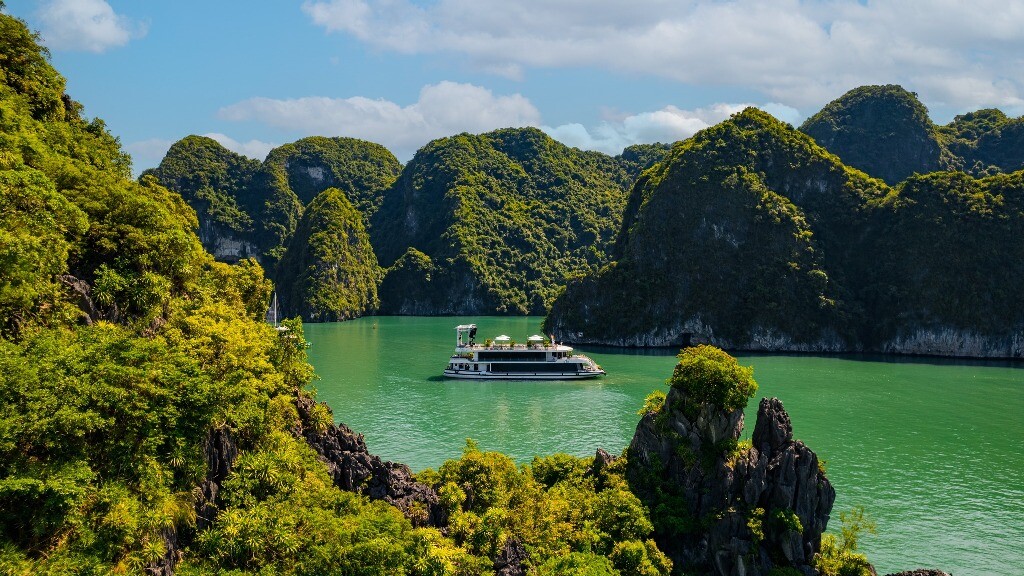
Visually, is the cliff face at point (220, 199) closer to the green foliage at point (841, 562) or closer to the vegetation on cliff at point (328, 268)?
the vegetation on cliff at point (328, 268)

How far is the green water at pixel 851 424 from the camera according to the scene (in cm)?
2833

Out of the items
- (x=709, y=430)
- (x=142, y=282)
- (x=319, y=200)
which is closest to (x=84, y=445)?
(x=142, y=282)

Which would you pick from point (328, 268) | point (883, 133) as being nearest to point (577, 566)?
point (328, 268)

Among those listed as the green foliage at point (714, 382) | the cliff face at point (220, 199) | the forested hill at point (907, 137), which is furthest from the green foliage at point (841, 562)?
the cliff face at point (220, 199)

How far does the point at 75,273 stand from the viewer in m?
20.9

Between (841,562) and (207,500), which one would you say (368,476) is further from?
(841,562)

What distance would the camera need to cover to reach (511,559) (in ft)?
63.5

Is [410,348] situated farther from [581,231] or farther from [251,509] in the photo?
[581,231]

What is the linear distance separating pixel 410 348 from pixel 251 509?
71925 mm

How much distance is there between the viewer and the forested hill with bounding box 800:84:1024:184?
145m

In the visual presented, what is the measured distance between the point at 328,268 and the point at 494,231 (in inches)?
1948

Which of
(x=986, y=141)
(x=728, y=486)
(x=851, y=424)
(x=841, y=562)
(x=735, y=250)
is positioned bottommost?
(x=841, y=562)

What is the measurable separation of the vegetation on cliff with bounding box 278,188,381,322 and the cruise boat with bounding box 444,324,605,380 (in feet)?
256

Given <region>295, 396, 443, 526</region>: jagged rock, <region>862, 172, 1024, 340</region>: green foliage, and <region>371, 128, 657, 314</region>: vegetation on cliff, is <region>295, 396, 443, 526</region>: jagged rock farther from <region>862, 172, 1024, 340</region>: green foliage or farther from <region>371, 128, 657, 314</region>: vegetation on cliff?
<region>371, 128, 657, 314</region>: vegetation on cliff
